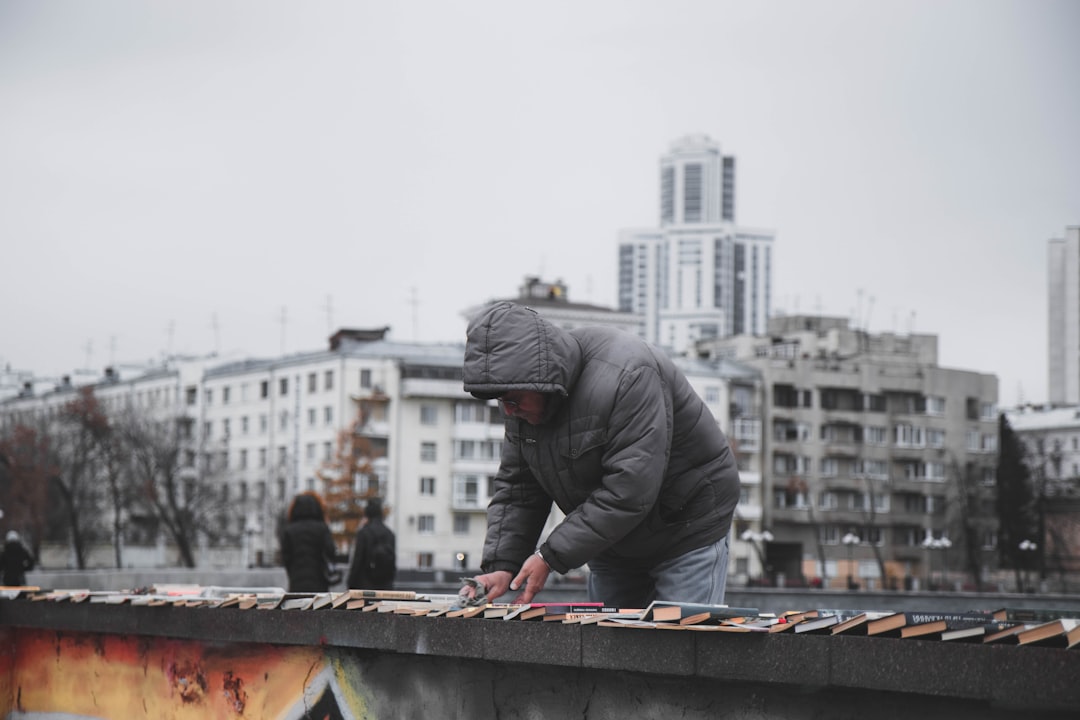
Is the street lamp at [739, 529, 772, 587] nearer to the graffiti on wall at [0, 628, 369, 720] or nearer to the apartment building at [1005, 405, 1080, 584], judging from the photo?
the apartment building at [1005, 405, 1080, 584]

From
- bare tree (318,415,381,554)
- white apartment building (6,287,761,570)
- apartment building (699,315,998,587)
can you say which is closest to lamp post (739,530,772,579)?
apartment building (699,315,998,587)

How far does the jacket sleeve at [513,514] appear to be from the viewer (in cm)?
561

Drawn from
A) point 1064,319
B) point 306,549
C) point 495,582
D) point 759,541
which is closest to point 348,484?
point 759,541

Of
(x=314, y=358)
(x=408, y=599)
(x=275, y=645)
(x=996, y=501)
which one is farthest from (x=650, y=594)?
(x=996, y=501)

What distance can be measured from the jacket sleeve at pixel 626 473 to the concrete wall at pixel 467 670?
0.62 m

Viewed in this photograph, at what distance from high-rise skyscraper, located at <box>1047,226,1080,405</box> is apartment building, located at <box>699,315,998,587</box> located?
25783mm

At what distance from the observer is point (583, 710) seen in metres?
4.18

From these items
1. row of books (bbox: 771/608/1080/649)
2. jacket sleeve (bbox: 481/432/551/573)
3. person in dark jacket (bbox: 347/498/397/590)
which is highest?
jacket sleeve (bbox: 481/432/551/573)

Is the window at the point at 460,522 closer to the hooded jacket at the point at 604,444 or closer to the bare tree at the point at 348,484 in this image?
the bare tree at the point at 348,484

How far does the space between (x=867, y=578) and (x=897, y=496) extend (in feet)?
31.0

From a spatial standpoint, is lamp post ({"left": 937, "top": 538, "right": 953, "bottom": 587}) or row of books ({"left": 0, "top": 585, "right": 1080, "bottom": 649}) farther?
lamp post ({"left": 937, "top": 538, "right": 953, "bottom": 587})

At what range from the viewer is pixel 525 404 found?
16.3 feet

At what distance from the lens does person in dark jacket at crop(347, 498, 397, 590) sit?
14445 millimetres

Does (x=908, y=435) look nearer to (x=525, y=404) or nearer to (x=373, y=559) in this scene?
(x=373, y=559)
